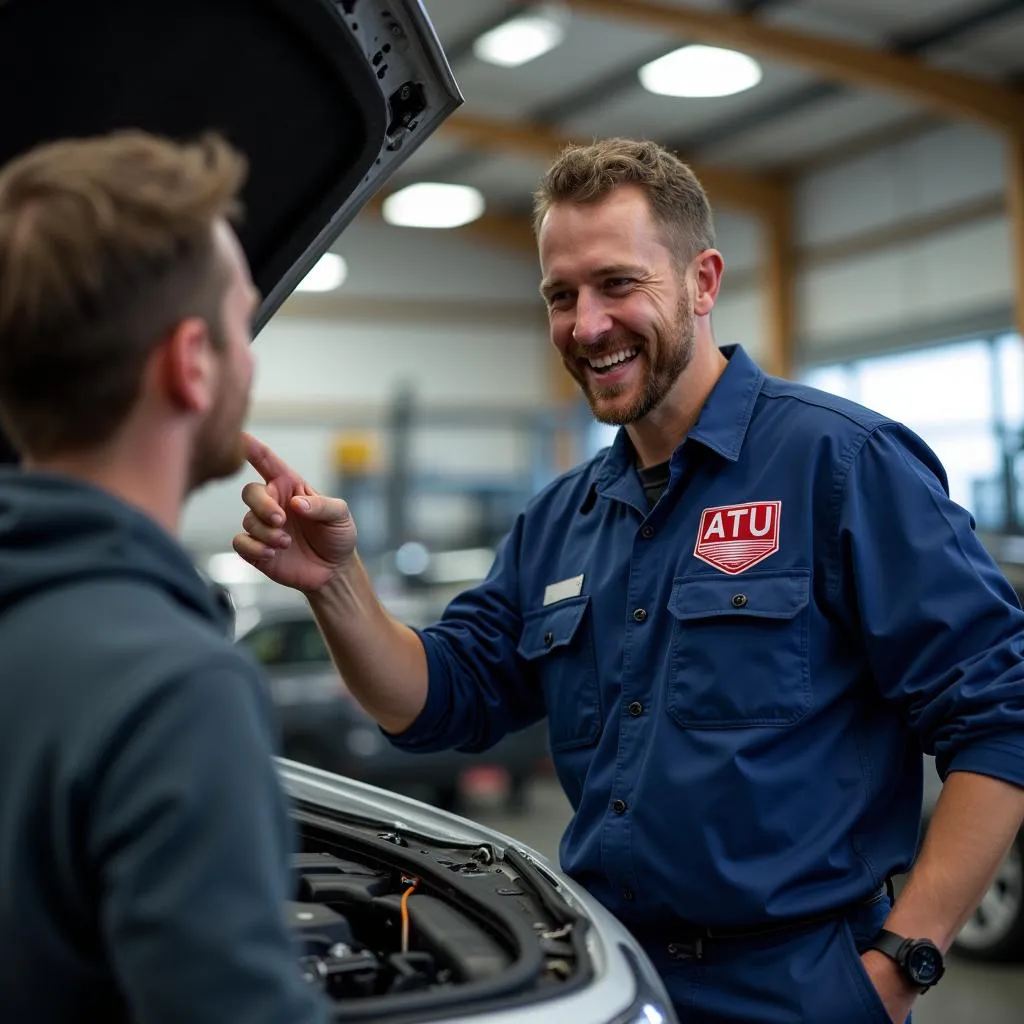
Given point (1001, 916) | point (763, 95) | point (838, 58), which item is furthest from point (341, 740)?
point (763, 95)

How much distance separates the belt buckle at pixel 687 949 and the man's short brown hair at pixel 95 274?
1.13 m

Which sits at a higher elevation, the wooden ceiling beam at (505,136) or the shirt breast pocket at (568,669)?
the wooden ceiling beam at (505,136)

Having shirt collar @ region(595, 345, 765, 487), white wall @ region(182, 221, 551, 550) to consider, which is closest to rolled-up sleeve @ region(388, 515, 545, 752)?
shirt collar @ region(595, 345, 765, 487)

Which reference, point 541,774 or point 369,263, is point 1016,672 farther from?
point 369,263

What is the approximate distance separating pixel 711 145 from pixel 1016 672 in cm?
1123

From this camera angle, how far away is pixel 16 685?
961 mm

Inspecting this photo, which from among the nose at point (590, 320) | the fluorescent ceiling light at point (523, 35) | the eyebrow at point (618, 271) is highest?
the fluorescent ceiling light at point (523, 35)

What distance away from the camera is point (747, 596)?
1.89 m

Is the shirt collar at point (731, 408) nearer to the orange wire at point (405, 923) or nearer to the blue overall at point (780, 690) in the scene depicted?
the blue overall at point (780, 690)

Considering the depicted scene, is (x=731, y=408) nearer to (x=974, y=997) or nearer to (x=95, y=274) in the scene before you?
(x=95, y=274)

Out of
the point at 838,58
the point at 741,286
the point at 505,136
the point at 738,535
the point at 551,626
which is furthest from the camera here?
the point at 741,286

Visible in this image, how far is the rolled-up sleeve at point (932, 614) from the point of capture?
1.76 metres

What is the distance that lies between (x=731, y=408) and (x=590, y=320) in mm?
243

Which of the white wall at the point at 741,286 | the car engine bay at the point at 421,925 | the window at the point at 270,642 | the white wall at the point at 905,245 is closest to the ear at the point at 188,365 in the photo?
the car engine bay at the point at 421,925
